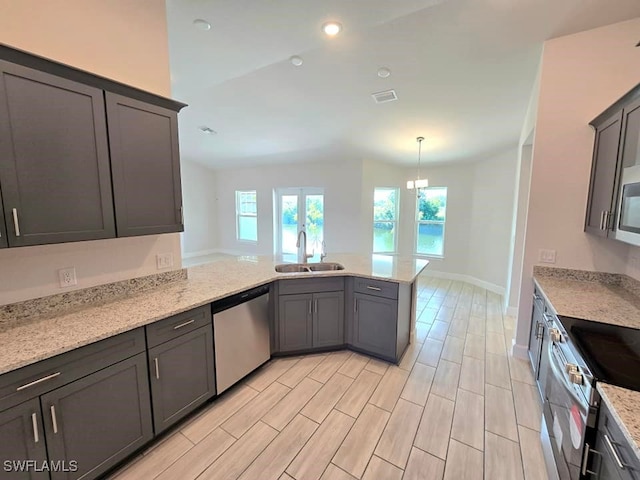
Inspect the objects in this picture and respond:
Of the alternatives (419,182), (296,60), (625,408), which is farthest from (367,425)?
(296,60)

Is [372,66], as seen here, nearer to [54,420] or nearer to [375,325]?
[375,325]

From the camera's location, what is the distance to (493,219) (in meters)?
5.13

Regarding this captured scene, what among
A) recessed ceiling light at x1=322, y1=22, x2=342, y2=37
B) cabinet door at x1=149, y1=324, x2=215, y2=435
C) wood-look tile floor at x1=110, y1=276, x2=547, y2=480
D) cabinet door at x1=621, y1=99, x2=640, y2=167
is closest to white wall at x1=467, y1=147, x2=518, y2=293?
wood-look tile floor at x1=110, y1=276, x2=547, y2=480

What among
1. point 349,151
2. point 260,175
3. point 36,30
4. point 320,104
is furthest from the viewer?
point 260,175

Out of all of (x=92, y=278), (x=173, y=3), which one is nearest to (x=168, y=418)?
(x=92, y=278)

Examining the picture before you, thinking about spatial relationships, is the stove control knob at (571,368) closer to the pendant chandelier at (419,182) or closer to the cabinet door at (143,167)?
the cabinet door at (143,167)

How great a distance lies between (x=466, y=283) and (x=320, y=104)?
4.47m

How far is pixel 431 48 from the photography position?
8.46 ft

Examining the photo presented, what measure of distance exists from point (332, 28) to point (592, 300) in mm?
2884

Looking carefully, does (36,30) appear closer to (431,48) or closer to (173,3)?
(173,3)

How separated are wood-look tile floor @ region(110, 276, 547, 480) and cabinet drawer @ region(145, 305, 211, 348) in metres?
0.72

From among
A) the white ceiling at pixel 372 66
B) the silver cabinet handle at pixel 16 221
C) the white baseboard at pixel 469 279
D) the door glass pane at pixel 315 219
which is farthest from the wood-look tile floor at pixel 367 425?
the door glass pane at pixel 315 219

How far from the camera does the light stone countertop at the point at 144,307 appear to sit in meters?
1.32

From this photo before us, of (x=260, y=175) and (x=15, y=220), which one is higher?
(x=260, y=175)
